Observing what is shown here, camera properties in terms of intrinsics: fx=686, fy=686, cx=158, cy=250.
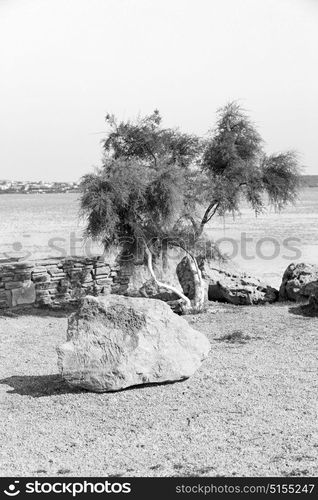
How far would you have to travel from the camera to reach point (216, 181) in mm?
16172

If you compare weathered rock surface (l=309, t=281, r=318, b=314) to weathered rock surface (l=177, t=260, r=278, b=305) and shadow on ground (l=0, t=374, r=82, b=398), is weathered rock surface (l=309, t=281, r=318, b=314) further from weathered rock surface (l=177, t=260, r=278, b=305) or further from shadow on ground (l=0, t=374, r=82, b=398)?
shadow on ground (l=0, t=374, r=82, b=398)

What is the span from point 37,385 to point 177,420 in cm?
255

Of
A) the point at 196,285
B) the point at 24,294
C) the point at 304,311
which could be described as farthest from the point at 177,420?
the point at 24,294

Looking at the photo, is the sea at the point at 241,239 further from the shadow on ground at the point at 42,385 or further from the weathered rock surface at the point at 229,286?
the shadow on ground at the point at 42,385

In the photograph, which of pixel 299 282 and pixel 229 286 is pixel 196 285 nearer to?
pixel 229 286

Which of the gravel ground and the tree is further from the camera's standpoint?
the tree

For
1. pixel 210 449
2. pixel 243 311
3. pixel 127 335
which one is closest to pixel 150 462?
pixel 210 449

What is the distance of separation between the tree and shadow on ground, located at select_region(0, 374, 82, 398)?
16.9ft

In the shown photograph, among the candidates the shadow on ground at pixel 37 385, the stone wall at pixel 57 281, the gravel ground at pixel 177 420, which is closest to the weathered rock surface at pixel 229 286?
the stone wall at pixel 57 281

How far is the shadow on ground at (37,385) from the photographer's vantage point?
953cm

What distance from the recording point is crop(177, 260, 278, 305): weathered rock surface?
55.7 feet

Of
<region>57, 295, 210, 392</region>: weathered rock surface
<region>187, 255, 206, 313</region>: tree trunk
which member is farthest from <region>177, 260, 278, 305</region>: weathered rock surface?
<region>57, 295, 210, 392</region>: weathered rock surface

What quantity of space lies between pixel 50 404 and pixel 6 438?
3.93 feet

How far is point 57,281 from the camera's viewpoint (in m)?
16.7
